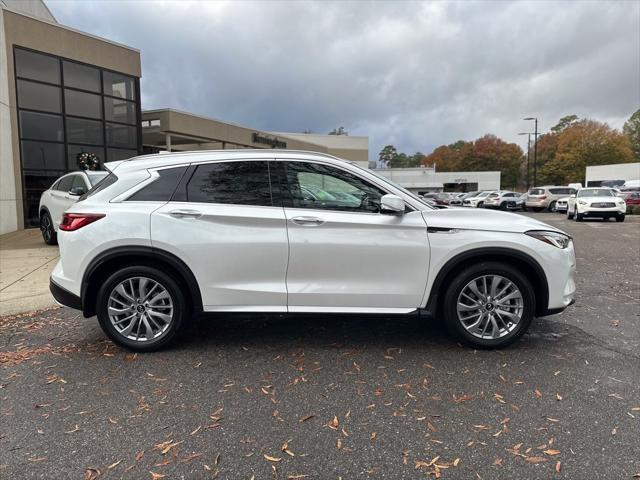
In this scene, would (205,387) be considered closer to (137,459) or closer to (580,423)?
(137,459)

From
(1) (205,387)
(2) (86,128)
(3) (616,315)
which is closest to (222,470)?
(1) (205,387)

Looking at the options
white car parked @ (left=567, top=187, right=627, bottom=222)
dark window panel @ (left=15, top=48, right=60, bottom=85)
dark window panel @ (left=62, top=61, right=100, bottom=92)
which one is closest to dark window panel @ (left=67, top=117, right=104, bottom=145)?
dark window panel @ (left=62, top=61, right=100, bottom=92)

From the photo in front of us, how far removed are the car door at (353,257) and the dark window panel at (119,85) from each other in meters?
16.7

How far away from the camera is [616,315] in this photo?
5.33 metres

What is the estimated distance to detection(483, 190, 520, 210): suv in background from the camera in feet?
109

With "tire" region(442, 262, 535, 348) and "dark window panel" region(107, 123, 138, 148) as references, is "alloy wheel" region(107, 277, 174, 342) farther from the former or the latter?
"dark window panel" region(107, 123, 138, 148)

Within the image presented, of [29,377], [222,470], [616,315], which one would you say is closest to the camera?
[222,470]

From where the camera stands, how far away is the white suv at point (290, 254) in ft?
13.1

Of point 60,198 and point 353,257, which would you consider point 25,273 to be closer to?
point 60,198

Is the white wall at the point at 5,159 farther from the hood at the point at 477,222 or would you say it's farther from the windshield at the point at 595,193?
the windshield at the point at 595,193

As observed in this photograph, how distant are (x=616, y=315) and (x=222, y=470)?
15.9 ft

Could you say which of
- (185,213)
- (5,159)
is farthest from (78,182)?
(185,213)

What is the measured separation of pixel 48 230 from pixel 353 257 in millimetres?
10002

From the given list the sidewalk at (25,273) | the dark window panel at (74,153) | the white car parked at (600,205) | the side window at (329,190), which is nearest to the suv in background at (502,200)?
the white car parked at (600,205)
